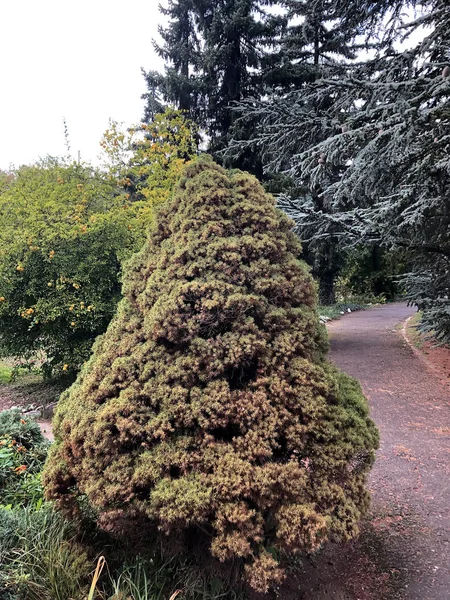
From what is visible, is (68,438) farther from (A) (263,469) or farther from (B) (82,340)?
(B) (82,340)

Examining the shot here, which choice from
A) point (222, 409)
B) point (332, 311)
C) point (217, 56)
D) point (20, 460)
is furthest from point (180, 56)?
point (222, 409)

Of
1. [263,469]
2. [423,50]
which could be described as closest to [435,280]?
[423,50]

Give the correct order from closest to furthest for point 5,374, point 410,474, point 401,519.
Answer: point 401,519 < point 410,474 < point 5,374

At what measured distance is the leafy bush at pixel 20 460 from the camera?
8.41 feet

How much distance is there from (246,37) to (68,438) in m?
14.0

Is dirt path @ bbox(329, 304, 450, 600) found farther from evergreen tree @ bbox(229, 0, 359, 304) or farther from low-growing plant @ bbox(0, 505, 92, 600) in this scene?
evergreen tree @ bbox(229, 0, 359, 304)

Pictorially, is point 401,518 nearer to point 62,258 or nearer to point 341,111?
point 62,258

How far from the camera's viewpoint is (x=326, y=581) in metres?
2.08

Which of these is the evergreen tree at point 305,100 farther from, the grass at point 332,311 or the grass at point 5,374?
the grass at point 5,374

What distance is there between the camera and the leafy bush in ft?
8.41

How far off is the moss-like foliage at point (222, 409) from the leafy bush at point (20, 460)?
881 mm

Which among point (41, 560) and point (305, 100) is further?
point (305, 100)

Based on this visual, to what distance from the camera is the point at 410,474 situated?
3.33 meters

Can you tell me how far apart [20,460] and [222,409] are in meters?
2.25
